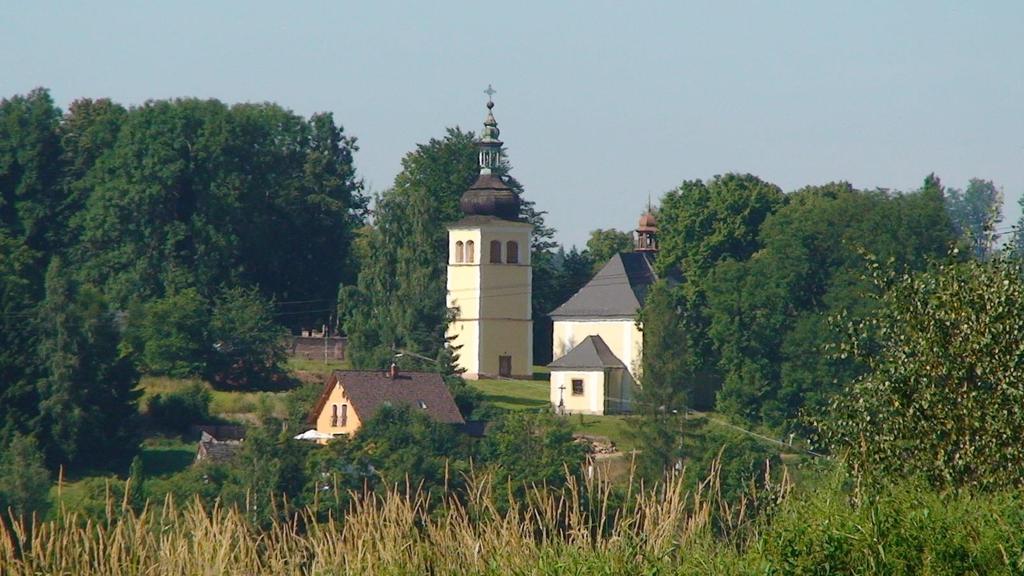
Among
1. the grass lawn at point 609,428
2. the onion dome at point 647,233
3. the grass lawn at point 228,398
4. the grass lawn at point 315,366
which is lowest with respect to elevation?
the grass lawn at point 609,428

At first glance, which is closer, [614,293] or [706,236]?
[706,236]

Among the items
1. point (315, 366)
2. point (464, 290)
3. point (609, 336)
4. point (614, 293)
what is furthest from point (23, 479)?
point (614, 293)

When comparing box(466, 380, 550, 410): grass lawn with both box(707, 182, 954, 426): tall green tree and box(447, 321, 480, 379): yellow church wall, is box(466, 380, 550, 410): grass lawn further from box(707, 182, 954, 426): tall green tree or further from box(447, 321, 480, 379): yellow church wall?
box(707, 182, 954, 426): tall green tree

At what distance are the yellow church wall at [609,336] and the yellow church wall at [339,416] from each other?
12607 mm

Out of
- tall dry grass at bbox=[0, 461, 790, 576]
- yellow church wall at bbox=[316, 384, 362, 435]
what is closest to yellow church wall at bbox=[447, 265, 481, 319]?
yellow church wall at bbox=[316, 384, 362, 435]

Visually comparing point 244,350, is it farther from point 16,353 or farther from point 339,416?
point 16,353

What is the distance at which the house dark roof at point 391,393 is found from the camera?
5456 centimetres

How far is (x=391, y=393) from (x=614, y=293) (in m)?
15.2

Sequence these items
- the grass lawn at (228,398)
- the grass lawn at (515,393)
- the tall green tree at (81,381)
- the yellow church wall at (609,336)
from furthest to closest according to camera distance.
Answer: the yellow church wall at (609,336) → the grass lawn at (515,393) → the grass lawn at (228,398) → the tall green tree at (81,381)

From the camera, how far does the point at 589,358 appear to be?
213ft

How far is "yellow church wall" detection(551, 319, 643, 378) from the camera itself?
6662 centimetres

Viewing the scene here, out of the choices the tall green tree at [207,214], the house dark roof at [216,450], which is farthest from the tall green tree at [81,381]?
the tall green tree at [207,214]

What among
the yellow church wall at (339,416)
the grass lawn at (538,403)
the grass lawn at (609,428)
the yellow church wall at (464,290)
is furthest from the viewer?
the yellow church wall at (464,290)

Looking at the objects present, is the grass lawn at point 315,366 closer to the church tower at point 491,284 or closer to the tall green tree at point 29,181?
the church tower at point 491,284
